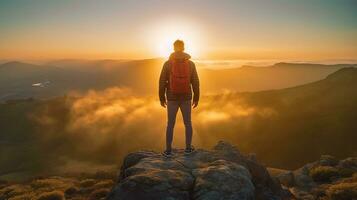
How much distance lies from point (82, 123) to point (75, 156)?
3377 centimetres

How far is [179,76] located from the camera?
13.2 meters

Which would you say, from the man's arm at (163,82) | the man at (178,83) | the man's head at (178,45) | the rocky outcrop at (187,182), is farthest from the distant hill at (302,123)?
the man's head at (178,45)

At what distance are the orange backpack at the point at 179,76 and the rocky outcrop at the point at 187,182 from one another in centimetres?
263

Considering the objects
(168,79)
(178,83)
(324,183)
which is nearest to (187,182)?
(178,83)

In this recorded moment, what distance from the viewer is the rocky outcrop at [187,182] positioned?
10.6 meters

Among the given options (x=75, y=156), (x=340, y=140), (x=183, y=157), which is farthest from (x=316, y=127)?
(x=183, y=157)

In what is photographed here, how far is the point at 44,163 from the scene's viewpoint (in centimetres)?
9512

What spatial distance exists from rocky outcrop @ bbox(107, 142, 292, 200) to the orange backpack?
263 cm

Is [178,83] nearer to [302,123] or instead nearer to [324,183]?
[324,183]

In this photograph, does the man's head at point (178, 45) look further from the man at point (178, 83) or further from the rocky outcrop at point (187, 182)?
the rocky outcrop at point (187, 182)

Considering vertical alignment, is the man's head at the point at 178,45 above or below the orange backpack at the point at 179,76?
above

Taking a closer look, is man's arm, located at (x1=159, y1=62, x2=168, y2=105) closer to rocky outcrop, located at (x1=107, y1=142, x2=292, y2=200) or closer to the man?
the man

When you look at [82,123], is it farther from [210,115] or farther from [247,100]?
[247,100]

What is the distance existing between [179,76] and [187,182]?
3.91 meters
